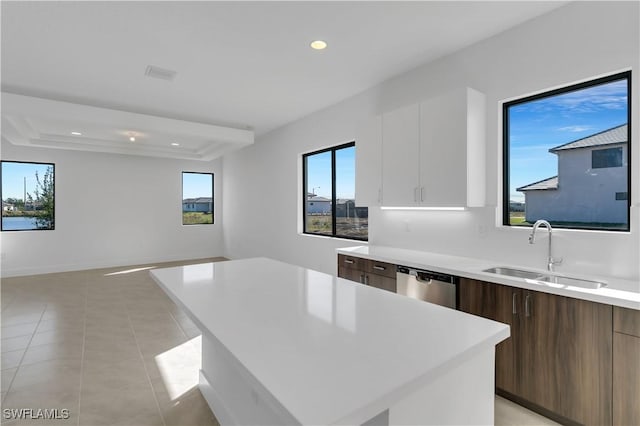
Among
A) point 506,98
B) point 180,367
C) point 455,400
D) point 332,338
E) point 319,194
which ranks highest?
point 506,98

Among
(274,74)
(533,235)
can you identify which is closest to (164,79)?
(274,74)

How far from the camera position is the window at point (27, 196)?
20.5ft

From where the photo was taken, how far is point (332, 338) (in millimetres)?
1160

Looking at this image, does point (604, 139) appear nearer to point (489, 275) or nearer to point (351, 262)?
point (489, 275)

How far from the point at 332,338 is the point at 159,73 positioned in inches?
145

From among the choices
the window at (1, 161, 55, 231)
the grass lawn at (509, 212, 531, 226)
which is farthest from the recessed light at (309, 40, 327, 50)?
the window at (1, 161, 55, 231)

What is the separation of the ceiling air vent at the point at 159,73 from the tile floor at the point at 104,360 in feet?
9.36

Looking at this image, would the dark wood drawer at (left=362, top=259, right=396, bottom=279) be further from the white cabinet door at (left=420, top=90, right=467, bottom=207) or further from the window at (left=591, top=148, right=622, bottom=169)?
the window at (left=591, top=148, right=622, bottom=169)

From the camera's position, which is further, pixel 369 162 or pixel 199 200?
pixel 199 200

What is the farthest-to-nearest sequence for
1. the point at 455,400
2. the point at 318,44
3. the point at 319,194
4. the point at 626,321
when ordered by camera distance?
1. the point at 319,194
2. the point at 318,44
3. the point at 626,321
4. the point at 455,400

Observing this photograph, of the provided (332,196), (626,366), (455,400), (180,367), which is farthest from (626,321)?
(332,196)

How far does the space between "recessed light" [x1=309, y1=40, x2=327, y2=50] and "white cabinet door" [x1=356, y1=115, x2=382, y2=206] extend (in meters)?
0.90

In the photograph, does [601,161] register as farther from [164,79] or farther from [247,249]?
[247,249]

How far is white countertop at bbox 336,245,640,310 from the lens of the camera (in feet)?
5.90
